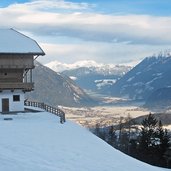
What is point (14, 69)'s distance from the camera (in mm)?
60344

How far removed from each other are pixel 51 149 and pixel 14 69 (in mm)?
25634

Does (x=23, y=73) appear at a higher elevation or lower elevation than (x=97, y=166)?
higher

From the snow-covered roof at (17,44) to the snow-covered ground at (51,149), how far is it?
8.84 meters

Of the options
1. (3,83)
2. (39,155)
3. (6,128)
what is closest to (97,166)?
(39,155)

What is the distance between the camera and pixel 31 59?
60.2 m

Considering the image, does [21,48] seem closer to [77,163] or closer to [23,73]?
[23,73]

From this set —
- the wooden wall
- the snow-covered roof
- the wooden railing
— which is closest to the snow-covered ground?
the wooden railing

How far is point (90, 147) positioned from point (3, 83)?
805 inches

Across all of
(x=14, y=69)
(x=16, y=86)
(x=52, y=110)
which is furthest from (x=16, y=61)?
(x=52, y=110)

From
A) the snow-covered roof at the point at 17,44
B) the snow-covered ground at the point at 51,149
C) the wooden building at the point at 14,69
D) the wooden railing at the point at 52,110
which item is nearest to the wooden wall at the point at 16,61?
the wooden building at the point at 14,69

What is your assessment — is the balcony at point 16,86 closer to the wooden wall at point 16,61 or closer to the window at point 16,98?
the window at point 16,98

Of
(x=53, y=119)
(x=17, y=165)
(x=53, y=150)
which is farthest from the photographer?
(x=53, y=119)

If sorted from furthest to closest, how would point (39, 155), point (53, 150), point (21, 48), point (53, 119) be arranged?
1. point (21, 48)
2. point (53, 119)
3. point (53, 150)
4. point (39, 155)

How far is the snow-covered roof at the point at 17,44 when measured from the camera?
5856cm
